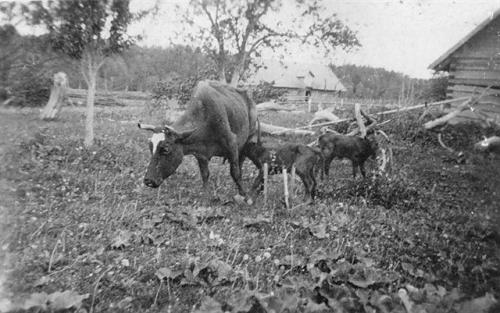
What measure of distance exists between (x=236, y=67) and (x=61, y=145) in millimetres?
→ 10878

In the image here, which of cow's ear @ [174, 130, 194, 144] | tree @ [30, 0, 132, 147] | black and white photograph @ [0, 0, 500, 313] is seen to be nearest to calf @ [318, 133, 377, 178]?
black and white photograph @ [0, 0, 500, 313]

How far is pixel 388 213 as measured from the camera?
21.5 feet

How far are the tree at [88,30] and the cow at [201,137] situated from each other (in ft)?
8.58

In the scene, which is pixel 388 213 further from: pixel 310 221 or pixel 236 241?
pixel 236 241

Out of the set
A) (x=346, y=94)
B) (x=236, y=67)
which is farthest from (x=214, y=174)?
(x=346, y=94)

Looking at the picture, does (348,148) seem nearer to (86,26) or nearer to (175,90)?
(86,26)

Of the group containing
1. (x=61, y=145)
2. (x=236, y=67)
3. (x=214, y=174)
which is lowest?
(x=214, y=174)

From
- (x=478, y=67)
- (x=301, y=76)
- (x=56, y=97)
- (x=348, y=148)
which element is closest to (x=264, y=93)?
(x=478, y=67)

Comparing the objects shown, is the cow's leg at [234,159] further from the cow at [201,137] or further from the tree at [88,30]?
the tree at [88,30]

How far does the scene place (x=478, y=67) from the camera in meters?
14.3

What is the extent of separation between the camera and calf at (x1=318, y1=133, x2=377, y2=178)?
8.73 m

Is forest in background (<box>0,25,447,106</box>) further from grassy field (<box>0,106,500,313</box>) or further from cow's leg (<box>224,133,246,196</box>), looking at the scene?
cow's leg (<box>224,133,246,196</box>)

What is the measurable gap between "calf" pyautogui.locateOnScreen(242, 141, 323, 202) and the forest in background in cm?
436

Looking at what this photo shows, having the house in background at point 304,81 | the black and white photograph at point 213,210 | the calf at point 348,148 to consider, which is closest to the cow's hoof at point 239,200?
the black and white photograph at point 213,210
